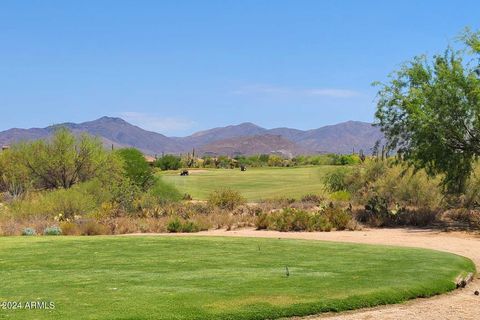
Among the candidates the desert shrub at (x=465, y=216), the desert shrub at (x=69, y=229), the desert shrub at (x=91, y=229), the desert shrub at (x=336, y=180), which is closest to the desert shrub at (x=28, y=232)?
the desert shrub at (x=69, y=229)

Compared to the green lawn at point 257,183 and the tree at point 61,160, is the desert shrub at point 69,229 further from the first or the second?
the green lawn at point 257,183

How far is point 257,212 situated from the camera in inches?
1197

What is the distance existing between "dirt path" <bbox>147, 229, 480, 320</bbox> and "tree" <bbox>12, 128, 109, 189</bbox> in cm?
1537

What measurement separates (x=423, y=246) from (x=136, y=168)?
26.8 m

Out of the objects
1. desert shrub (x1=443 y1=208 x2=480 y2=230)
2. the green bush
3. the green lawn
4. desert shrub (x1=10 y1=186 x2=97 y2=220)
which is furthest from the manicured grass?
the green lawn

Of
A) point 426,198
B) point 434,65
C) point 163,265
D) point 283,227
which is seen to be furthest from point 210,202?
point 163,265

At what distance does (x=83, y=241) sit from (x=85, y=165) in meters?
20.5

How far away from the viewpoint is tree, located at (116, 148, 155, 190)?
42.0 metres

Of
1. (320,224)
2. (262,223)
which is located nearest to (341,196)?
(320,224)

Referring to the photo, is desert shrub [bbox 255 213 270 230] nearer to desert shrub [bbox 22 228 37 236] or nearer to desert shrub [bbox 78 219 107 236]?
desert shrub [bbox 78 219 107 236]

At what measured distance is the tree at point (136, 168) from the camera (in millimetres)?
42031

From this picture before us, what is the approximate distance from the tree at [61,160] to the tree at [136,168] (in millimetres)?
3470

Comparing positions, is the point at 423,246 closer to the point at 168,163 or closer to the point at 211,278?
the point at 211,278

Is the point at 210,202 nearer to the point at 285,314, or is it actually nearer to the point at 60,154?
the point at 60,154
